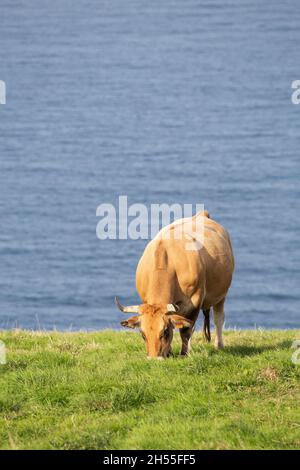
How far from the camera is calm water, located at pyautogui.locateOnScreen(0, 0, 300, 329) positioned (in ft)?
302

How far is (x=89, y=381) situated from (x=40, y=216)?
10336 centimetres

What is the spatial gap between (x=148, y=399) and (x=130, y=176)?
118m

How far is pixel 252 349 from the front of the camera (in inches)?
684

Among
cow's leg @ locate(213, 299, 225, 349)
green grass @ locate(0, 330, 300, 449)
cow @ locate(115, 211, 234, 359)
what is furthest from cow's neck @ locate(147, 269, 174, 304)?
cow's leg @ locate(213, 299, 225, 349)

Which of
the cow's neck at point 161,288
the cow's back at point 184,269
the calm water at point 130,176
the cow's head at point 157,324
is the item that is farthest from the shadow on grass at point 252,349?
the calm water at point 130,176

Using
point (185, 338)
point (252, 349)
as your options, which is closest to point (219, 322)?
point (252, 349)

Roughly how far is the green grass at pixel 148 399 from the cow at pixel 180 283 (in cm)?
48

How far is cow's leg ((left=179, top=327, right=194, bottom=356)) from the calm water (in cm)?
5667

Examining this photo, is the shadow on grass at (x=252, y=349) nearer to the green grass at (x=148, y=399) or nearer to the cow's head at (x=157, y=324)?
the green grass at (x=148, y=399)

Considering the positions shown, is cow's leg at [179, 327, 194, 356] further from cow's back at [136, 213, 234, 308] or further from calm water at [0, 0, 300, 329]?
calm water at [0, 0, 300, 329]

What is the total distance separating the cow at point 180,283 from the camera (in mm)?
16188

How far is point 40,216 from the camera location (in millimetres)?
117625
